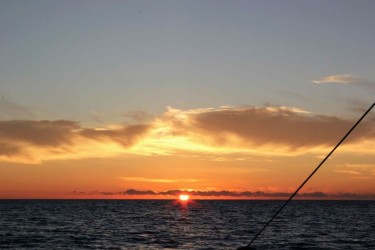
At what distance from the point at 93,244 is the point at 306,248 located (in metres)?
24.1

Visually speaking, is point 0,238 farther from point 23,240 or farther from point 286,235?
point 286,235

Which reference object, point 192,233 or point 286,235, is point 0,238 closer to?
point 192,233

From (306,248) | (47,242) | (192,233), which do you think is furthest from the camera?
(192,233)

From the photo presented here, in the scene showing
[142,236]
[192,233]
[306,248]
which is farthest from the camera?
[192,233]

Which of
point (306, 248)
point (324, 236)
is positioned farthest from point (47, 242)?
point (324, 236)

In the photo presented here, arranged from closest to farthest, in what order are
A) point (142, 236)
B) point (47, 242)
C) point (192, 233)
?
point (47, 242), point (142, 236), point (192, 233)

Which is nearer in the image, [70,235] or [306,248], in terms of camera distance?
[306,248]

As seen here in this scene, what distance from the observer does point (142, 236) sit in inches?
2707

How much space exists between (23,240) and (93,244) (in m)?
10.4

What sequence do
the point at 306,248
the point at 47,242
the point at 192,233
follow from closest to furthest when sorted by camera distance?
1. the point at 306,248
2. the point at 47,242
3. the point at 192,233

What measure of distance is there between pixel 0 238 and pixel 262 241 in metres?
32.8

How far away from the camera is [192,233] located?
243 feet

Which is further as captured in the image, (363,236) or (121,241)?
(363,236)

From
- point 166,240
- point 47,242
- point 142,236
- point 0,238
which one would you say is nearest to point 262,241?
Answer: point 166,240
